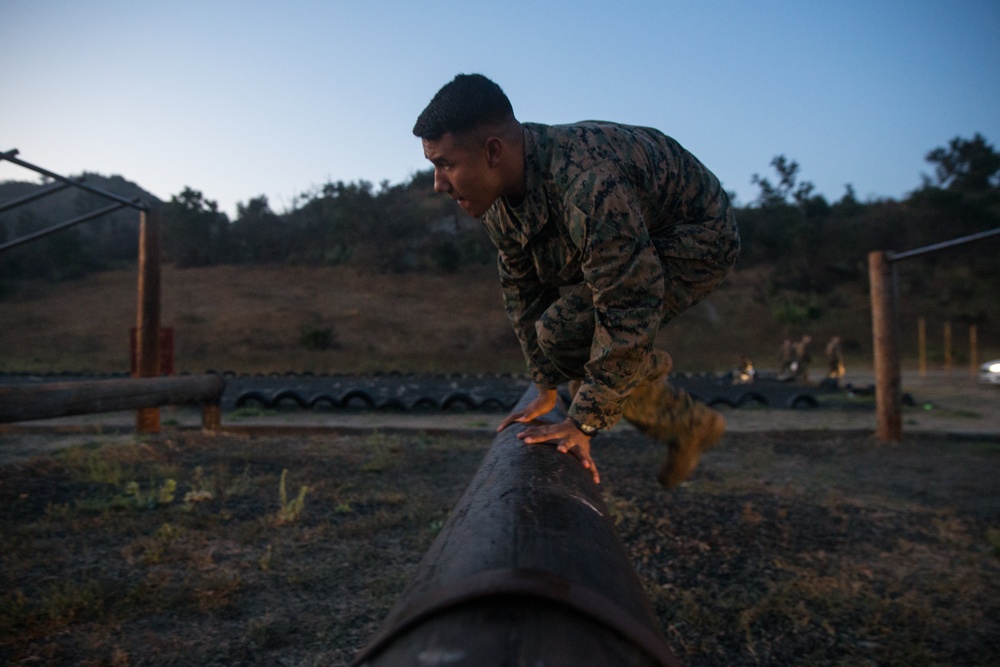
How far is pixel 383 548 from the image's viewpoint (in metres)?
3.43

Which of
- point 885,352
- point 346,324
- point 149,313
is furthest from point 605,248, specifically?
point 346,324

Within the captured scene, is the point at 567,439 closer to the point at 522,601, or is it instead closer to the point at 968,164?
the point at 522,601

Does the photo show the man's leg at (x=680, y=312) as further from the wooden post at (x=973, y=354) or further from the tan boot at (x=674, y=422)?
the wooden post at (x=973, y=354)

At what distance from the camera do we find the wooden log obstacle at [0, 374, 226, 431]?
4.09 meters

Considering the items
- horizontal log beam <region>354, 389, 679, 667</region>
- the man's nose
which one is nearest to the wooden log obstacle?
the man's nose

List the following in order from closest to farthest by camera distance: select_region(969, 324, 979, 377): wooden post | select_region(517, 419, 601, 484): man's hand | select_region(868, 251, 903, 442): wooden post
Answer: select_region(517, 419, 601, 484): man's hand < select_region(868, 251, 903, 442): wooden post < select_region(969, 324, 979, 377): wooden post

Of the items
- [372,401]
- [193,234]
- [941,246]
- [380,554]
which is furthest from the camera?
[193,234]

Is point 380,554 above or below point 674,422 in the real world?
below

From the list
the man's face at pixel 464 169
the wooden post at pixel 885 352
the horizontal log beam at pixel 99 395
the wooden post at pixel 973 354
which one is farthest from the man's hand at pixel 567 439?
the wooden post at pixel 973 354

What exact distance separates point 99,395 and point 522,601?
5.00m

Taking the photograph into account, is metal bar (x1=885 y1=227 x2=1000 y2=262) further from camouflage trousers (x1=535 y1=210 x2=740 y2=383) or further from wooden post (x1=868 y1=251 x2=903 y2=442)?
camouflage trousers (x1=535 y1=210 x2=740 y2=383)

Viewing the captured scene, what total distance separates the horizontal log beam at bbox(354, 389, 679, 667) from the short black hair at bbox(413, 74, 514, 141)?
4.10 ft

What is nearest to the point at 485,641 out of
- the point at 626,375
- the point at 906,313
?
the point at 626,375

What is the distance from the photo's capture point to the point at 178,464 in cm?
523
